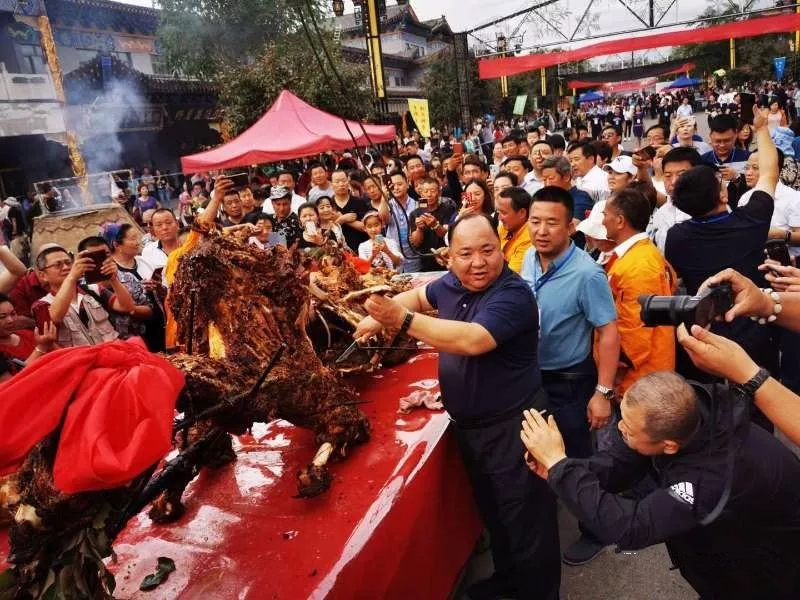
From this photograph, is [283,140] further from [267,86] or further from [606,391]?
[606,391]

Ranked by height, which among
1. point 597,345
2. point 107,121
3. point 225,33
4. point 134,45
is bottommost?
point 597,345

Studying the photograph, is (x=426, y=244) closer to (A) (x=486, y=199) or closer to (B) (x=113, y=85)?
(A) (x=486, y=199)

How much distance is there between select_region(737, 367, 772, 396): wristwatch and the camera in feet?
5.27

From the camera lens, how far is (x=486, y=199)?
4.58 meters

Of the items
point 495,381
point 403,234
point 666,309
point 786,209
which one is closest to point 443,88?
point 403,234

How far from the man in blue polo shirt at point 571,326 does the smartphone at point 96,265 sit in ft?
8.51

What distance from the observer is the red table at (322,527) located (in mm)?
1918

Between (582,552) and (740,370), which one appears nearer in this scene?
(740,370)

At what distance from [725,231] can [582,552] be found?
1906 mm

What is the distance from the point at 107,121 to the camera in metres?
17.9

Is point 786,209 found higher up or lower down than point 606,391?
higher up

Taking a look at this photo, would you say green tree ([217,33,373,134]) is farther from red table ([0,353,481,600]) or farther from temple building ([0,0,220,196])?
red table ([0,353,481,600])

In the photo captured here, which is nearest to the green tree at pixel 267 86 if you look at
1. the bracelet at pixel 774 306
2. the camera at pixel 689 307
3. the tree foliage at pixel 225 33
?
the tree foliage at pixel 225 33

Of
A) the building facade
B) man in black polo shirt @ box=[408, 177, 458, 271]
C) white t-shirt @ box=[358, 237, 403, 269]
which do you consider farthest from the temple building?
man in black polo shirt @ box=[408, 177, 458, 271]
